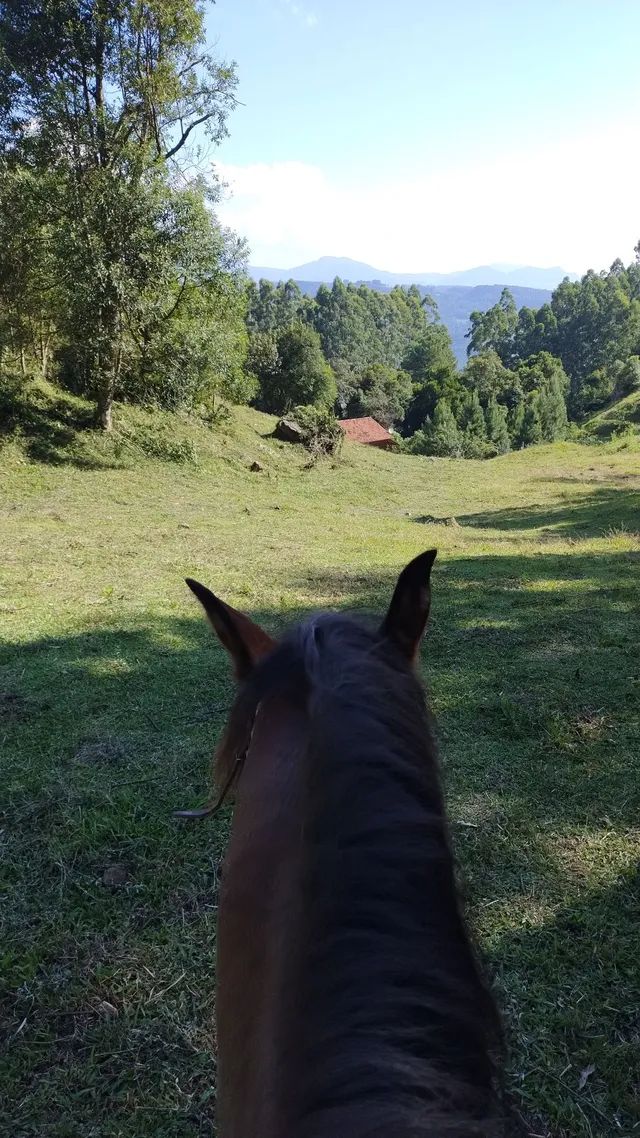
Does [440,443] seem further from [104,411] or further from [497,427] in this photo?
[104,411]

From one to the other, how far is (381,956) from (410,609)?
61 cm

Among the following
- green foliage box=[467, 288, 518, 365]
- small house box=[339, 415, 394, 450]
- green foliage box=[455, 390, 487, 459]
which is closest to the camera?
small house box=[339, 415, 394, 450]

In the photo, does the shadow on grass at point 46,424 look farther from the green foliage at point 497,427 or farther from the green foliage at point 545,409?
the green foliage at point 545,409

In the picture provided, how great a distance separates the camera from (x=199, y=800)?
3697 mm

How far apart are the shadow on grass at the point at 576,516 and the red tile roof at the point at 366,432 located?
25.0 metres

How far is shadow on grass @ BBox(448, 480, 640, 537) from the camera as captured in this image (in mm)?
13578

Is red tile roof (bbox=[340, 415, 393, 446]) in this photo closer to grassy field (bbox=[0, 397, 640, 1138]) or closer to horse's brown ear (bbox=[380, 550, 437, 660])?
grassy field (bbox=[0, 397, 640, 1138])

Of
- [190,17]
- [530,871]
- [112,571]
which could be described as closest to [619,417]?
[190,17]

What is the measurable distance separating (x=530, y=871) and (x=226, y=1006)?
2539 millimetres

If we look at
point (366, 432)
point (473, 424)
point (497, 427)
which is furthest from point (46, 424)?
point (497, 427)

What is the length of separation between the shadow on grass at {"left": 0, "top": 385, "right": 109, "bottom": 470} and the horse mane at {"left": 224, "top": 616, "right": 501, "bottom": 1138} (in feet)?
49.7

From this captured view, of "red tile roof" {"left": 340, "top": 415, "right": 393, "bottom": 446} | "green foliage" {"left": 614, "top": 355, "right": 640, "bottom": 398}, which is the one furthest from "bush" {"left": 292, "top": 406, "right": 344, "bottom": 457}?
"green foliage" {"left": 614, "top": 355, "right": 640, "bottom": 398}

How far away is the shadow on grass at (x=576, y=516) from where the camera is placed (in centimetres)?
1358

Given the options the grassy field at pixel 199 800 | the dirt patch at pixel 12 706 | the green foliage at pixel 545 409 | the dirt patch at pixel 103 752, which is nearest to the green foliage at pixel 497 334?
the green foliage at pixel 545 409
